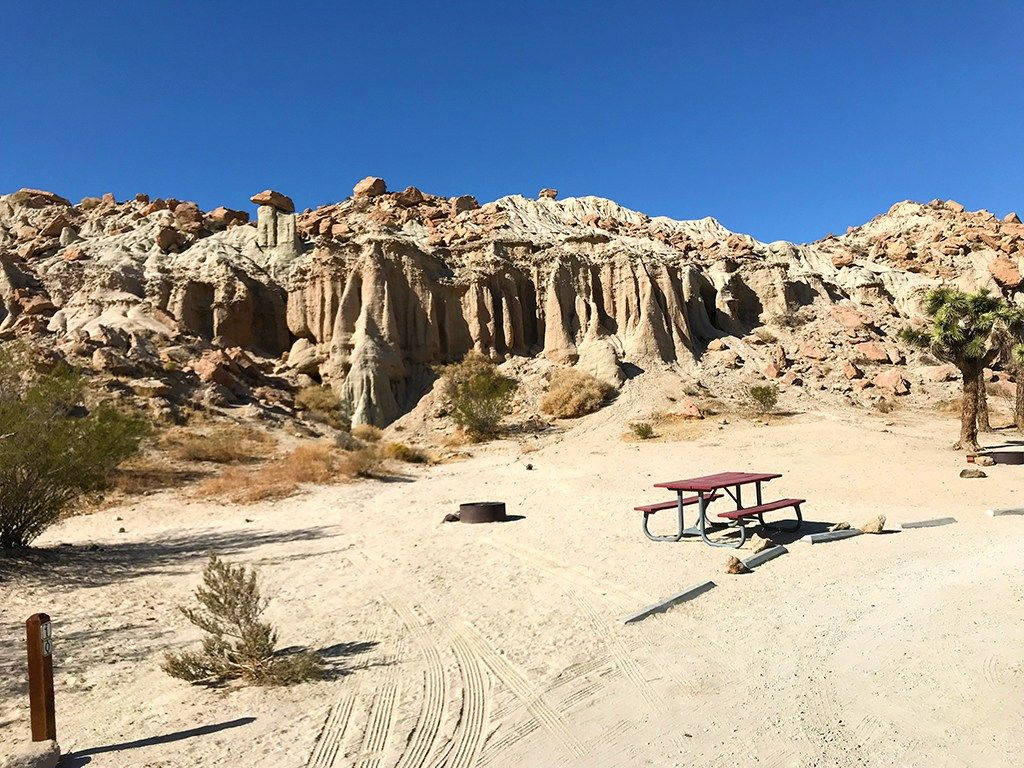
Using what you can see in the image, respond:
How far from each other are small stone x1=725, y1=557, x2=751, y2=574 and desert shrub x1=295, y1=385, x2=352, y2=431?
27.3 meters

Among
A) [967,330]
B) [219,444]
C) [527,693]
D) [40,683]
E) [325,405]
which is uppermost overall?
[967,330]

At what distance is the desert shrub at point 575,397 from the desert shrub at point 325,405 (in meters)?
10.5

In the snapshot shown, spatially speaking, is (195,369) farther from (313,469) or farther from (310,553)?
(310,553)

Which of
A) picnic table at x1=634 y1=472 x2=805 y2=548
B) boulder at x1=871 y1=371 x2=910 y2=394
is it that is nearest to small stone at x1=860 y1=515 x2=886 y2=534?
picnic table at x1=634 y1=472 x2=805 y2=548

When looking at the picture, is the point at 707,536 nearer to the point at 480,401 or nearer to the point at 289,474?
the point at 289,474

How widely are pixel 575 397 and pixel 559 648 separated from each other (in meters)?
28.0

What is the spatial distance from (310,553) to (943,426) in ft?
86.8

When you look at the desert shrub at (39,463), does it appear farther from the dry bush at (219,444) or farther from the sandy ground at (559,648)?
the dry bush at (219,444)

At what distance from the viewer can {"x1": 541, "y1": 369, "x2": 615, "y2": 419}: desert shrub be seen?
3309cm

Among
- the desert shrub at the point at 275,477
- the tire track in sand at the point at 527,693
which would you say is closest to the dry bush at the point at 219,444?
the desert shrub at the point at 275,477

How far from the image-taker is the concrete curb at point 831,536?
888 centimetres

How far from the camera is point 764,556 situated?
807 centimetres

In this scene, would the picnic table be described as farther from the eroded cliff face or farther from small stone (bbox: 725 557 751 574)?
the eroded cliff face

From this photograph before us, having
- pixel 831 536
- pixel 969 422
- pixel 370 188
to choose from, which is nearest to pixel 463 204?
pixel 370 188
